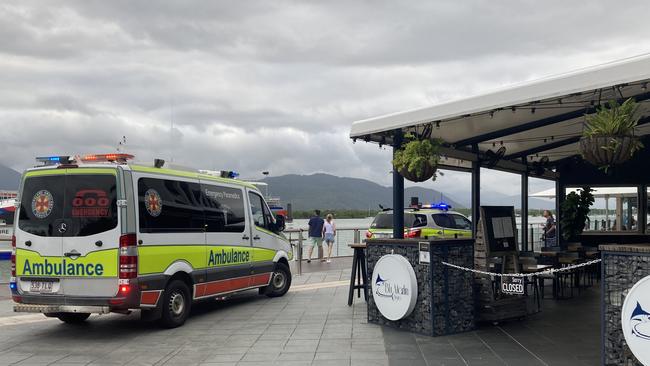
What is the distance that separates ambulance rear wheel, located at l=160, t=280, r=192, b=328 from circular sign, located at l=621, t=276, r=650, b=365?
224 inches

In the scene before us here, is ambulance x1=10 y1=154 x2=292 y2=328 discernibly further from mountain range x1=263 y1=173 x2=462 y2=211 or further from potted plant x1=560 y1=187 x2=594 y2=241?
mountain range x1=263 y1=173 x2=462 y2=211

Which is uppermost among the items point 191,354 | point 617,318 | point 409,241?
point 409,241

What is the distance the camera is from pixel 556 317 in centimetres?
880

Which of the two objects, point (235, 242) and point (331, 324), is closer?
point (331, 324)

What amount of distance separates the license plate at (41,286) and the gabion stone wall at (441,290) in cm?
444

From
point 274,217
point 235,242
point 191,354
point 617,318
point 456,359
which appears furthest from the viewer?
point 274,217

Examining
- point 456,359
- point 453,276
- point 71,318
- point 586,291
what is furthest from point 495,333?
point 71,318

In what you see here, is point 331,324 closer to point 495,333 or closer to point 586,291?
point 495,333

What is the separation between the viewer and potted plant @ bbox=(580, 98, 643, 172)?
6.11 m

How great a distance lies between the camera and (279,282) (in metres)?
11.5

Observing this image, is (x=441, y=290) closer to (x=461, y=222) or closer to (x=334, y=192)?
(x=461, y=222)

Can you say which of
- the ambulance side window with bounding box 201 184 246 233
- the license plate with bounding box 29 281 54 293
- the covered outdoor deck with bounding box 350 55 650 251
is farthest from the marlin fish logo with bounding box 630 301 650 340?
the license plate with bounding box 29 281 54 293

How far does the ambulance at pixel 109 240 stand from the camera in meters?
7.59

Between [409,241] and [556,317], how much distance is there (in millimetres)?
2821
